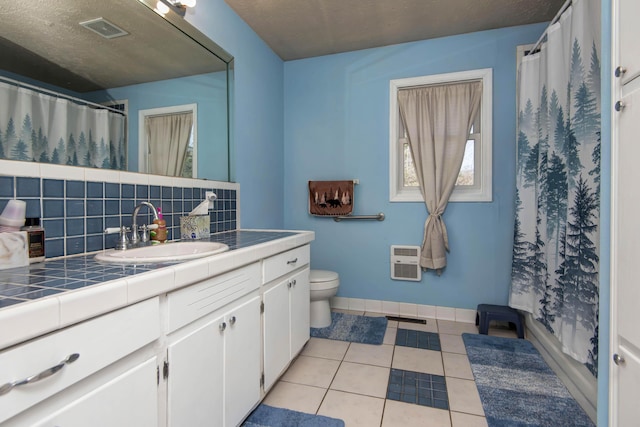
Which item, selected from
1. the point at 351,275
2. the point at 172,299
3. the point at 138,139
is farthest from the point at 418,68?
the point at 172,299

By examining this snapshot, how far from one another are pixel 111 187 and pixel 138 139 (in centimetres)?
29

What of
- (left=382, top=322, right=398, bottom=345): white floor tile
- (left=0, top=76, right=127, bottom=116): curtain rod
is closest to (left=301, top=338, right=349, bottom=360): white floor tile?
(left=382, top=322, right=398, bottom=345): white floor tile

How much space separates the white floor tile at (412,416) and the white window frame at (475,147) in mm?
1587

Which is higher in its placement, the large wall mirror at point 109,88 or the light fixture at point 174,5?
the light fixture at point 174,5

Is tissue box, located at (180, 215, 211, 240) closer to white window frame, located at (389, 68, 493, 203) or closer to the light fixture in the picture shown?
the light fixture

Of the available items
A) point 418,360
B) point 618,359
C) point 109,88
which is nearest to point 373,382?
point 418,360

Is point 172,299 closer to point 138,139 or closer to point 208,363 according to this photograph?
point 208,363

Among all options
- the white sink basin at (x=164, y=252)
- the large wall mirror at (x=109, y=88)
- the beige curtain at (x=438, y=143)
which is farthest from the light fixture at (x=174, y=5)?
the beige curtain at (x=438, y=143)

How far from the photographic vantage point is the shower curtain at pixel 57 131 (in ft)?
3.38

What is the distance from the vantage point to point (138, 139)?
150 centimetres

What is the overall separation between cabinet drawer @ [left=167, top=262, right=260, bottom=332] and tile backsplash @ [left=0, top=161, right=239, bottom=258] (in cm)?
54

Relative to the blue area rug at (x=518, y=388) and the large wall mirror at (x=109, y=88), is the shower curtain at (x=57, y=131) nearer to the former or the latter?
the large wall mirror at (x=109, y=88)

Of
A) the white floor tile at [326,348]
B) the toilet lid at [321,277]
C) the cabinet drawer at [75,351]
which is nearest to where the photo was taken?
the cabinet drawer at [75,351]

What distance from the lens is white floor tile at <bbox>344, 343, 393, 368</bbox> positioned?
1960 mm
